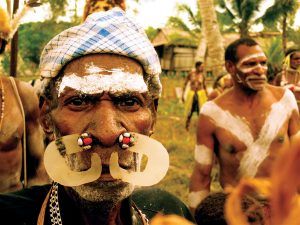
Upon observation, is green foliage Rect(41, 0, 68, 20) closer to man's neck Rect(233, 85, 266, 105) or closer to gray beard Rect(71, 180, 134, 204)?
man's neck Rect(233, 85, 266, 105)

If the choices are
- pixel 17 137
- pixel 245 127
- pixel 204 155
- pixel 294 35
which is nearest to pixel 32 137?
pixel 17 137

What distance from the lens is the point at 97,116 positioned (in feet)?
4.81

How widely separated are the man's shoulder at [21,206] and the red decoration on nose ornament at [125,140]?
352 millimetres

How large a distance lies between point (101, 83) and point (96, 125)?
18cm

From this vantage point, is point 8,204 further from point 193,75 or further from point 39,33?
point 39,33

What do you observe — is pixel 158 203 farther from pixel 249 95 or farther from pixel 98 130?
pixel 249 95

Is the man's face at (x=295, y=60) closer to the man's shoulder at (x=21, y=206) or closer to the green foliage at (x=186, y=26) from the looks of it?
the man's shoulder at (x=21, y=206)

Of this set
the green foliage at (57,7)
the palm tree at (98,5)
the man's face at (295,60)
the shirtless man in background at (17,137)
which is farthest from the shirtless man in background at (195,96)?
the green foliage at (57,7)

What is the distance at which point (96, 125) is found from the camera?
4.66 ft

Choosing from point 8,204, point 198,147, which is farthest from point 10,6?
point 8,204

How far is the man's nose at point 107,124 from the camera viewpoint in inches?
54.9

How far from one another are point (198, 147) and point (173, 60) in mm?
31826

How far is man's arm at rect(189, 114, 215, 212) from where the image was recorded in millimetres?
4016

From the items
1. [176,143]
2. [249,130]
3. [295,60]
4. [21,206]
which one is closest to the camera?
[21,206]
